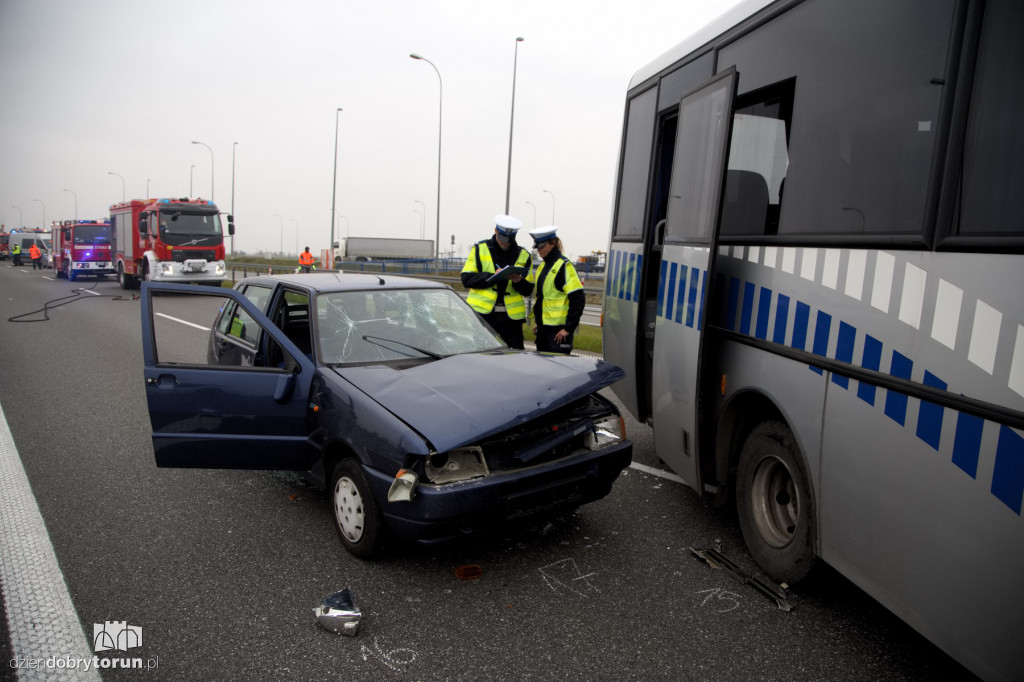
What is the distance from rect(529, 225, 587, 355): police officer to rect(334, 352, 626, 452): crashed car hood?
188cm

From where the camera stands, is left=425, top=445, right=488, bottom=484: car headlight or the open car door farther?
the open car door

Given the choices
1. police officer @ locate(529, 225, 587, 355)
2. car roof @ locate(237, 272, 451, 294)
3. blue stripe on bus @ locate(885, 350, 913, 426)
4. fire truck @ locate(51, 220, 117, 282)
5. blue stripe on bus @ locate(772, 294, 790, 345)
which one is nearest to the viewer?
blue stripe on bus @ locate(885, 350, 913, 426)

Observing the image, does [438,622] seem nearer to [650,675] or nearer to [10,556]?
[650,675]

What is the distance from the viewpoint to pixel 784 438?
3430mm

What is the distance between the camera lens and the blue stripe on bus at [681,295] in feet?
13.6

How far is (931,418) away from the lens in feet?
8.00

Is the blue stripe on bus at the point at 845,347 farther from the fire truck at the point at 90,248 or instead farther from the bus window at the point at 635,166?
the fire truck at the point at 90,248

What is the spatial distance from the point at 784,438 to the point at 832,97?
1639 mm

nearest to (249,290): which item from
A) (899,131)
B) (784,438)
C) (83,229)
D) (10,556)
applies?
(10,556)

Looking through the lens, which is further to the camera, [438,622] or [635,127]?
[635,127]

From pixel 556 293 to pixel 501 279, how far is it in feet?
1.69

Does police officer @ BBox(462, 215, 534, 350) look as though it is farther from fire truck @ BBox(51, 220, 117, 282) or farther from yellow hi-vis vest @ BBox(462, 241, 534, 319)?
fire truck @ BBox(51, 220, 117, 282)

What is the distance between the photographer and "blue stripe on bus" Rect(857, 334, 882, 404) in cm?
271

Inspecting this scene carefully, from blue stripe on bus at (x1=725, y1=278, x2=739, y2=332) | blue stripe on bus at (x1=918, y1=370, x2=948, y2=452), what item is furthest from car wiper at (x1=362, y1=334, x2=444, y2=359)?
blue stripe on bus at (x1=918, y1=370, x2=948, y2=452)
